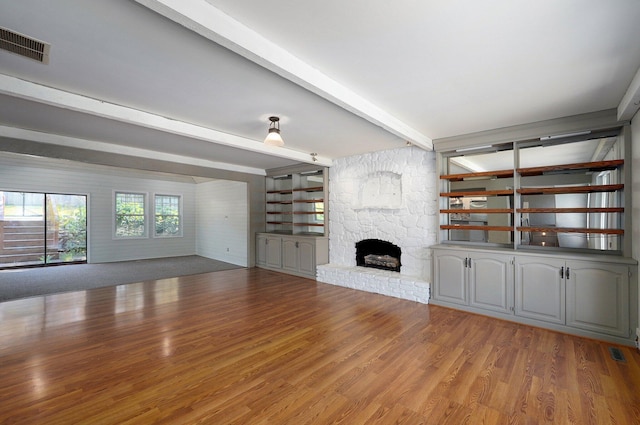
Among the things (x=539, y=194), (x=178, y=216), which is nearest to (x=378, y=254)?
(x=539, y=194)

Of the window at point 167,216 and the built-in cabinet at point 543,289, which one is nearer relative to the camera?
the built-in cabinet at point 543,289

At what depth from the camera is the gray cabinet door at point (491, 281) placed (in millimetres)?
3801

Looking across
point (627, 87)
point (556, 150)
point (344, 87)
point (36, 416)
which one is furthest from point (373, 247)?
point (36, 416)

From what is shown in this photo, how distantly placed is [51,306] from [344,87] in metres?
5.29

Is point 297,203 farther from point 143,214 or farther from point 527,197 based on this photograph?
point 143,214

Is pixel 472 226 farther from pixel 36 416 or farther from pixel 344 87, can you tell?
pixel 36 416

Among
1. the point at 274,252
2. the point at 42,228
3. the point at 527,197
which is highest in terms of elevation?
the point at 527,197

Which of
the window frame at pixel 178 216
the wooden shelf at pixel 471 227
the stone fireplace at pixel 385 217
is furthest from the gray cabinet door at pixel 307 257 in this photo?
the window frame at pixel 178 216

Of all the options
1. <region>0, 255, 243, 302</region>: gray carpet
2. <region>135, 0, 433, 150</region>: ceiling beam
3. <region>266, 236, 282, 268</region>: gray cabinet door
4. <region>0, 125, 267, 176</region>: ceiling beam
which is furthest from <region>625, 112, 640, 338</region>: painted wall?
<region>0, 255, 243, 302</region>: gray carpet

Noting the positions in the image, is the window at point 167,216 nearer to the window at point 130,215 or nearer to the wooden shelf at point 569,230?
the window at point 130,215

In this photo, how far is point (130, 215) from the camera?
9195mm

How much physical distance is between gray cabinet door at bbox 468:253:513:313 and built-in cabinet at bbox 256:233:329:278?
10.1ft

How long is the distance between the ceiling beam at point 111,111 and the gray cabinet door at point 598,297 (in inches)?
184

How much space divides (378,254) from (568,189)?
3106 millimetres
